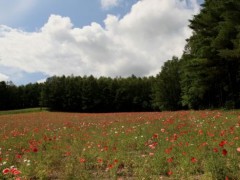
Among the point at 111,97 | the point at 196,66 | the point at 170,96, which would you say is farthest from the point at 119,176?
the point at 111,97

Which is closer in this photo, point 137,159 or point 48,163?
point 137,159

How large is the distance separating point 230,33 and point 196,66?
21.2ft

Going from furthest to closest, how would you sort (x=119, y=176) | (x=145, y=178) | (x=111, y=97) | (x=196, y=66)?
1. (x=111, y=97)
2. (x=196, y=66)
3. (x=119, y=176)
4. (x=145, y=178)

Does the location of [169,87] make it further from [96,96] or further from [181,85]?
[96,96]

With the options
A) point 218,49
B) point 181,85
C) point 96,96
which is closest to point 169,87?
point 181,85

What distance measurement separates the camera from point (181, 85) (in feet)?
208

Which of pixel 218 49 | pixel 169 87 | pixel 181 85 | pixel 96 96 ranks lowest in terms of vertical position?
pixel 96 96

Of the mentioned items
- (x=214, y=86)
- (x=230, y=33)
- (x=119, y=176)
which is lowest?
(x=119, y=176)

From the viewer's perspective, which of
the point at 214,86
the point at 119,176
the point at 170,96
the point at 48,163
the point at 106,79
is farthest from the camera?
the point at 106,79

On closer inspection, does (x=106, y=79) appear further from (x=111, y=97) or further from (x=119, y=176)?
(x=119, y=176)

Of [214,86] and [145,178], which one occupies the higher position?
[214,86]

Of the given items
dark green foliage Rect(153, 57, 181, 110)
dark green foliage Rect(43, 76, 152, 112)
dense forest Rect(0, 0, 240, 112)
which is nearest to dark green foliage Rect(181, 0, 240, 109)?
dense forest Rect(0, 0, 240, 112)

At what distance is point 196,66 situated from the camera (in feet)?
118

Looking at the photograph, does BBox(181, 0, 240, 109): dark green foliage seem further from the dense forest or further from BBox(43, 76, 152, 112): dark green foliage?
BBox(43, 76, 152, 112): dark green foliage
